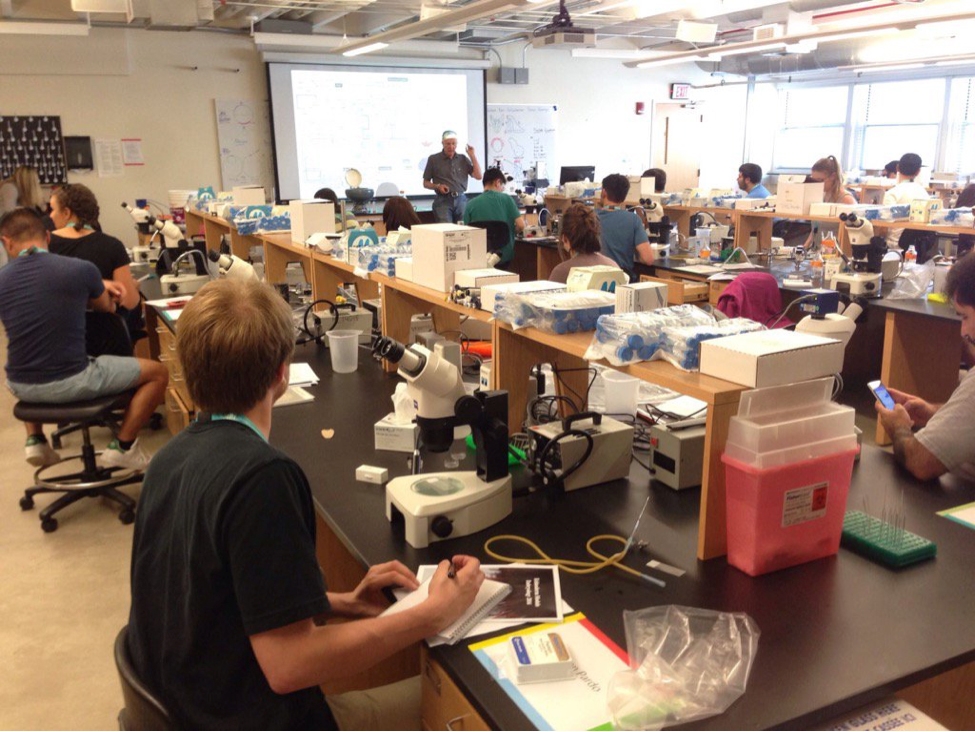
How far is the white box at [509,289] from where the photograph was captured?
2152 millimetres

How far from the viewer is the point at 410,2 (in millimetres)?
7211

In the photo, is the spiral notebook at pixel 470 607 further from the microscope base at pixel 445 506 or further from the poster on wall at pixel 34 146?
the poster on wall at pixel 34 146

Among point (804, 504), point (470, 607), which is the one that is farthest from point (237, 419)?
point (804, 504)

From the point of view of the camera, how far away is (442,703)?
1.33m

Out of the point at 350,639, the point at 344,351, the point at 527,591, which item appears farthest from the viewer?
the point at 344,351

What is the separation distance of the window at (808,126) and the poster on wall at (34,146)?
999 cm

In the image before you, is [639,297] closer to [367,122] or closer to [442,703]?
[442,703]

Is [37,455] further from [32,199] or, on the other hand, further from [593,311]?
[32,199]

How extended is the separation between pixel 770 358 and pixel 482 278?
1148 millimetres

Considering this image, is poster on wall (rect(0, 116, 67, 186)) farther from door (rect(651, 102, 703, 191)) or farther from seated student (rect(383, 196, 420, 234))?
door (rect(651, 102, 703, 191))

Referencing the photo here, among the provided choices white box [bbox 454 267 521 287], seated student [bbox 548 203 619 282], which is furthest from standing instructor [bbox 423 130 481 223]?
white box [bbox 454 267 521 287]

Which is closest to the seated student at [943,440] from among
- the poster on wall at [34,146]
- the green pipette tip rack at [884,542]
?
the green pipette tip rack at [884,542]

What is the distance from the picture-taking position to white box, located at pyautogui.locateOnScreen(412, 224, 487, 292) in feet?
8.41

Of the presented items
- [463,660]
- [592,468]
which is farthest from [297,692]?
[592,468]
